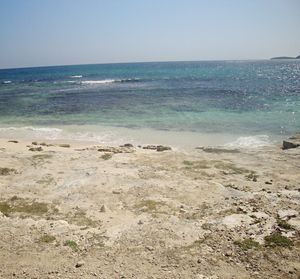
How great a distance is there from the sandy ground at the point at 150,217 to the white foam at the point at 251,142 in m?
4.72

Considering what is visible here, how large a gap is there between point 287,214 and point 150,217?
4074 millimetres

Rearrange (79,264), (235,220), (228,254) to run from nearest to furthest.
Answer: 1. (79,264)
2. (228,254)
3. (235,220)

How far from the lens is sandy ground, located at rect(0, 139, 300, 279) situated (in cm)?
781

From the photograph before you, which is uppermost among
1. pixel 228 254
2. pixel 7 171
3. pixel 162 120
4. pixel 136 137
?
pixel 162 120

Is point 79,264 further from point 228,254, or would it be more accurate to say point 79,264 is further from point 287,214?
point 287,214

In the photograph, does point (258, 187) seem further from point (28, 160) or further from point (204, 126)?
point (204, 126)

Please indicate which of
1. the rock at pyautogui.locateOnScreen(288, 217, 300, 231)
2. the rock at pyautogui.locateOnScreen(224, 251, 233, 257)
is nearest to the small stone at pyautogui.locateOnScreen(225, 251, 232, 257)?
the rock at pyautogui.locateOnScreen(224, 251, 233, 257)

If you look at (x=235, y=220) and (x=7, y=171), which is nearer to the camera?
(x=235, y=220)

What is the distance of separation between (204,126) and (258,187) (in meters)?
14.5

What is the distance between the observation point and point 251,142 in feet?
70.3

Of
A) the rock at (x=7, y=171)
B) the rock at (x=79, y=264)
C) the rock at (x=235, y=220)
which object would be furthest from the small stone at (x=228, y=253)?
the rock at (x=7, y=171)

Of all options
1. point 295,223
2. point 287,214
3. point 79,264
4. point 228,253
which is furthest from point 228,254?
point 79,264

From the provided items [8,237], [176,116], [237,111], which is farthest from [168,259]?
[237,111]

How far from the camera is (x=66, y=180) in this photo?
13000mm
